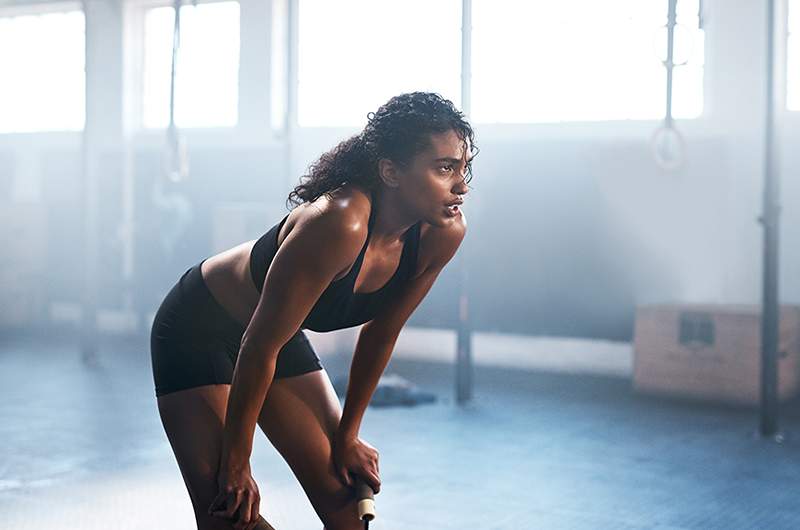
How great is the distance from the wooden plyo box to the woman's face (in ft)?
12.0

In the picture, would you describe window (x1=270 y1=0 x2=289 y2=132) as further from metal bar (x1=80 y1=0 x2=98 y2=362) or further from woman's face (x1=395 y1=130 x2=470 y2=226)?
woman's face (x1=395 y1=130 x2=470 y2=226)

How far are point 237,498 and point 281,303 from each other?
1.17ft

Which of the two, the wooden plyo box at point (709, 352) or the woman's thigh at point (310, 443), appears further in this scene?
the wooden plyo box at point (709, 352)

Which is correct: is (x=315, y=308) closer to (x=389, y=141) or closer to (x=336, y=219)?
(x=336, y=219)

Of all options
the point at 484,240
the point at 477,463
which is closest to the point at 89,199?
the point at 484,240

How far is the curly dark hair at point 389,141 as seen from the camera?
5.91 feet

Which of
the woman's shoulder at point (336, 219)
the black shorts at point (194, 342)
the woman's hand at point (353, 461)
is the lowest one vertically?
the woman's hand at point (353, 461)

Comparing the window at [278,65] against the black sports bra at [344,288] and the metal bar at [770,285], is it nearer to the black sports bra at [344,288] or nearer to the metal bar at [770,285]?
the metal bar at [770,285]

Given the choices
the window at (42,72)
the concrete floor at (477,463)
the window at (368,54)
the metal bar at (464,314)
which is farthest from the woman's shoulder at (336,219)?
the window at (42,72)

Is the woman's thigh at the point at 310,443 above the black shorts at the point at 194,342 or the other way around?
the other way around

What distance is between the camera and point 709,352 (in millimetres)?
5156

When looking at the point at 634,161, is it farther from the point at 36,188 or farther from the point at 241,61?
the point at 36,188

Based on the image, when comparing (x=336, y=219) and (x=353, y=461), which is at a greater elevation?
(x=336, y=219)

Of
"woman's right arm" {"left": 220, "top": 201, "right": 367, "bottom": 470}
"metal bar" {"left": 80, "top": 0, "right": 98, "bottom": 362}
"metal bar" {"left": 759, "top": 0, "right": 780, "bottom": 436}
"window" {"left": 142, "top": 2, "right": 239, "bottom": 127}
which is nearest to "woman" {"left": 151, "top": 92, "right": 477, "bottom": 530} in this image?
"woman's right arm" {"left": 220, "top": 201, "right": 367, "bottom": 470}
